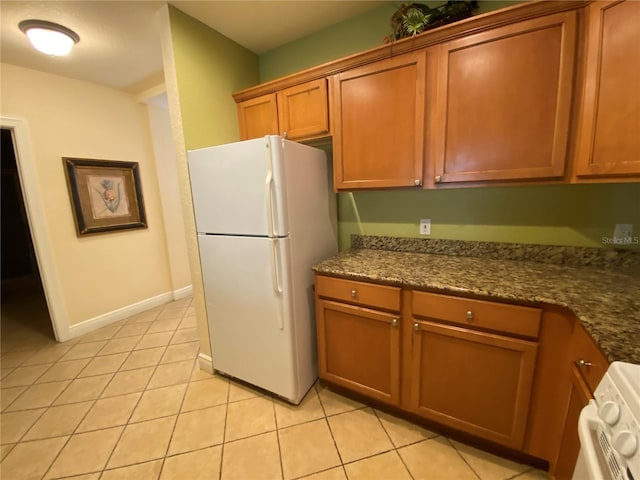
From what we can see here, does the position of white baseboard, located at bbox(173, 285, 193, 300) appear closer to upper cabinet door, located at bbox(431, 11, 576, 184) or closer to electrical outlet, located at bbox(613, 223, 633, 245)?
upper cabinet door, located at bbox(431, 11, 576, 184)

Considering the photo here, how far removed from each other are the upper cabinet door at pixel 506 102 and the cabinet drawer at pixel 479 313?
0.65 metres

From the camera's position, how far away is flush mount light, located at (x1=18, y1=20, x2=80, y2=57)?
172cm

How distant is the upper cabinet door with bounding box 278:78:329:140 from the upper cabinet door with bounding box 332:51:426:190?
0.09 m

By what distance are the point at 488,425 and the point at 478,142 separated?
56.3 inches

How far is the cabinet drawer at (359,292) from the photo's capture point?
145 cm

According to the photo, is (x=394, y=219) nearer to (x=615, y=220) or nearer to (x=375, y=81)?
(x=375, y=81)

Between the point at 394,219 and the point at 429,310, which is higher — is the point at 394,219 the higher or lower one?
the higher one

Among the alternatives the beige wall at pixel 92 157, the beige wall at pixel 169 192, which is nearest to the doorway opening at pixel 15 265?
the beige wall at pixel 92 157

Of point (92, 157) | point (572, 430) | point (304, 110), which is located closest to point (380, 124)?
point (304, 110)

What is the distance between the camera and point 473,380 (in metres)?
1.32

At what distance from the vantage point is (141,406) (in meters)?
1.81

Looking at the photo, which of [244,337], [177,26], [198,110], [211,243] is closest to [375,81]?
[198,110]

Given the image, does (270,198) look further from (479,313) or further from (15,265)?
(15,265)

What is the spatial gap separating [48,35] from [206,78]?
1.00 meters
